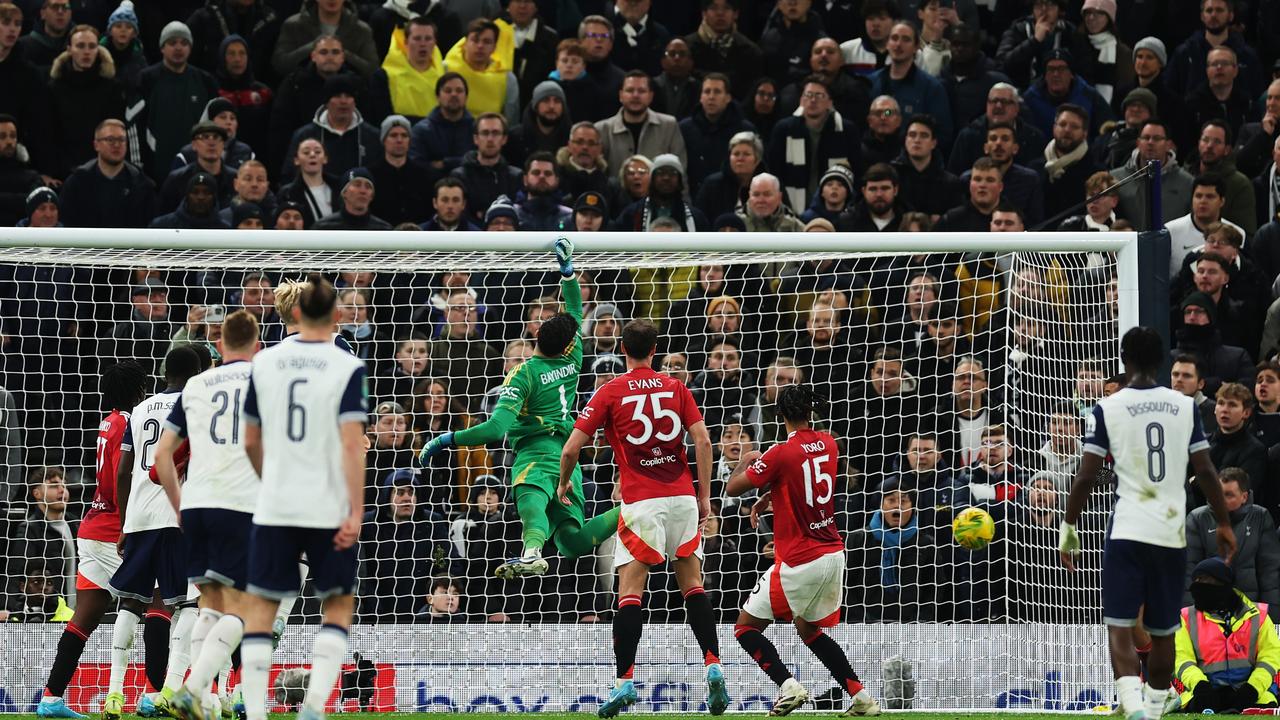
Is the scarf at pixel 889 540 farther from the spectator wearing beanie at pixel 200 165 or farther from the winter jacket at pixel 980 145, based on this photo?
the spectator wearing beanie at pixel 200 165

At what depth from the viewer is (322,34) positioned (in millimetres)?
16922

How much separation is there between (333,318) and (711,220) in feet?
25.2

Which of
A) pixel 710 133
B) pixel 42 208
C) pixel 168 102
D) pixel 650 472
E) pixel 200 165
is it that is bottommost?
pixel 650 472

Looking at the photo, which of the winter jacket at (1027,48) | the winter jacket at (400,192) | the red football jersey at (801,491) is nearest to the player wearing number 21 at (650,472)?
the red football jersey at (801,491)

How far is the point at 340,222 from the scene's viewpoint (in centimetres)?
1460

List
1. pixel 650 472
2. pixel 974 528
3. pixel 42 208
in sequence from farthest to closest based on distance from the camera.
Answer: pixel 42 208 < pixel 974 528 < pixel 650 472

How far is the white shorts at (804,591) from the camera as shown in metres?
10.8

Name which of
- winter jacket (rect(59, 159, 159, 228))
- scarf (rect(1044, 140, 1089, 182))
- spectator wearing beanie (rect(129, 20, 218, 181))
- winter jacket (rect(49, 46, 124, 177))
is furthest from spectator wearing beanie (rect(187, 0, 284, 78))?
scarf (rect(1044, 140, 1089, 182))

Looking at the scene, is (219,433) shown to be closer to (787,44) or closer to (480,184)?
(480,184)

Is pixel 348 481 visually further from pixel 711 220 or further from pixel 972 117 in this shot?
pixel 972 117

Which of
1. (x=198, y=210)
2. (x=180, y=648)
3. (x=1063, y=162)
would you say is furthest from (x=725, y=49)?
(x=180, y=648)

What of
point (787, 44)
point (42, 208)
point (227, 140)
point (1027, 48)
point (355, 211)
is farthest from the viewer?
point (787, 44)

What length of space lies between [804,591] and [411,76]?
25.7ft

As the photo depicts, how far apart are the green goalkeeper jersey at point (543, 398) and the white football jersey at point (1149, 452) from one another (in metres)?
3.46
